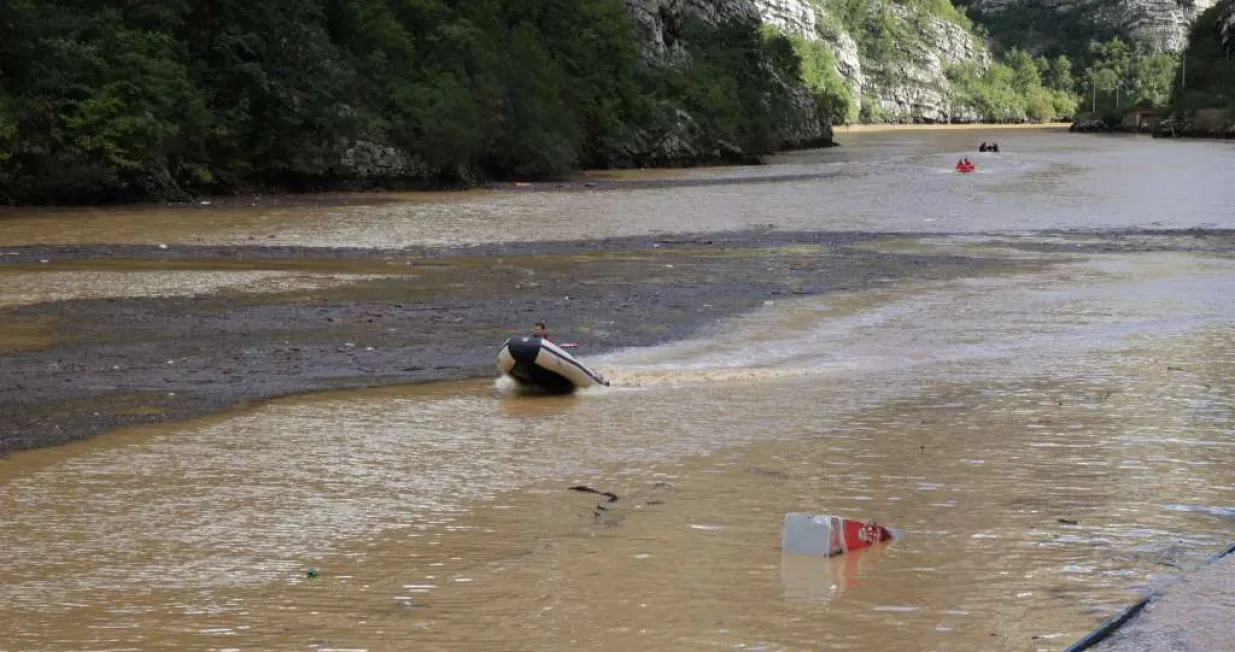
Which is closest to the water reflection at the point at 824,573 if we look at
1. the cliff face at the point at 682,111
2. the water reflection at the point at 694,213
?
the water reflection at the point at 694,213

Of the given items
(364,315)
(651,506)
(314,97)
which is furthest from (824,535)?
(314,97)

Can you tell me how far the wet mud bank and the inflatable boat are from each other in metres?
1.17

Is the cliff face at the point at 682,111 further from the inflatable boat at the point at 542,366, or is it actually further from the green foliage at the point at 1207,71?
the inflatable boat at the point at 542,366

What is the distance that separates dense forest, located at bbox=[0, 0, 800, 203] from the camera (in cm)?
4162

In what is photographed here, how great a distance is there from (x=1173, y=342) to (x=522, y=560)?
11625 mm

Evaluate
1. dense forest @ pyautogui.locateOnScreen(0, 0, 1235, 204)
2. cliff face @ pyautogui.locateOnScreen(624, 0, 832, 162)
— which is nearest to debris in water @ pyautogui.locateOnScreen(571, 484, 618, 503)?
dense forest @ pyautogui.locateOnScreen(0, 0, 1235, 204)

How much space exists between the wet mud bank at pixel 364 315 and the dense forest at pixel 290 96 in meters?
14.2

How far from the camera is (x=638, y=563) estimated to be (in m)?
8.95

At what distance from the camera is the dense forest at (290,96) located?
4162cm

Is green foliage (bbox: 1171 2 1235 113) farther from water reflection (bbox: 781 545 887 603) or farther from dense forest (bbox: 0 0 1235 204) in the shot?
water reflection (bbox: 781 545 887 603)

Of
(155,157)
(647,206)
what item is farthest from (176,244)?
(647,206)

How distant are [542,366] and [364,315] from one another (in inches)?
226

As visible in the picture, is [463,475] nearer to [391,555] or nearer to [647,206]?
[391,555]

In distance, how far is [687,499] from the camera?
1053 cm
